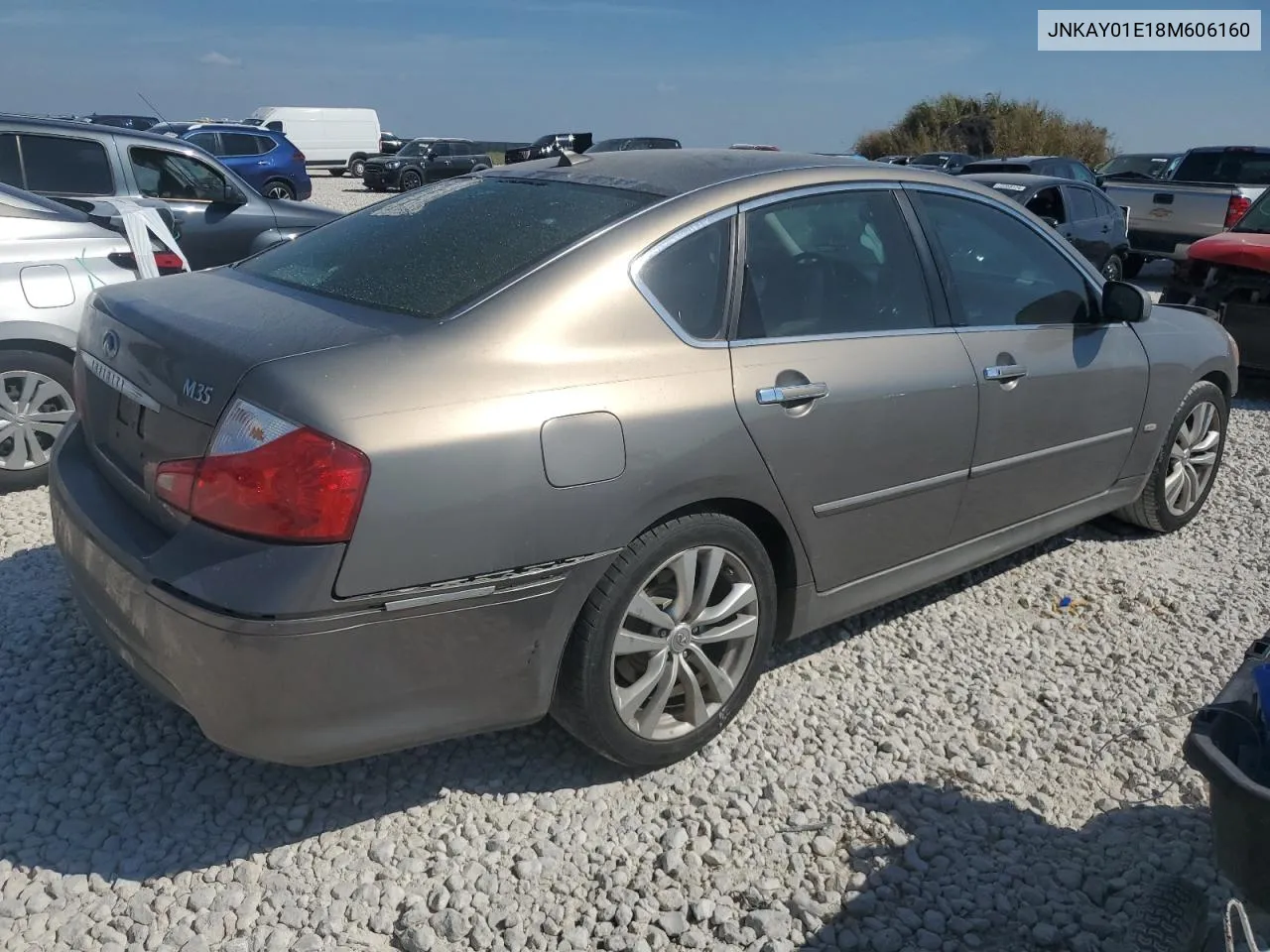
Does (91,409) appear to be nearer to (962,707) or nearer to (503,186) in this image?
(503,186)

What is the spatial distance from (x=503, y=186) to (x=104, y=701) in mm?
2005

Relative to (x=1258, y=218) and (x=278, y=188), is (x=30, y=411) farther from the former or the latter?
(x=278, y=188)

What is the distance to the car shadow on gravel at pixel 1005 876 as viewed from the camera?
254cm

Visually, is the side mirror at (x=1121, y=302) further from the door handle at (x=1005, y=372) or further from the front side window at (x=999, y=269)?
the door handle at (x=1005, y=372)

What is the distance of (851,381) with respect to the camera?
3195mm

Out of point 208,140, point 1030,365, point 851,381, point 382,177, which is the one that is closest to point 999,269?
point 1030,365

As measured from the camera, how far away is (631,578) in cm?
274

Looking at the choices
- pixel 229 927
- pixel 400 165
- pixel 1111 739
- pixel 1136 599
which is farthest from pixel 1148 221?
pixel 400 165

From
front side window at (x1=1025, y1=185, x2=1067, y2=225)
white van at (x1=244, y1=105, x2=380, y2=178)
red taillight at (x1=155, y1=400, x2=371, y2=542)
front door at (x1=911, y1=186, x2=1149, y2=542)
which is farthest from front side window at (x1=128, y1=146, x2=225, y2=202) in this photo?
white van at (x1=244, y1=105, x2=380, y2=178)

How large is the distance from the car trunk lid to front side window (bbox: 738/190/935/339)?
1093mm

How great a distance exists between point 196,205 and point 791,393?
709 cm

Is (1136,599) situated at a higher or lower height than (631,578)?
lower

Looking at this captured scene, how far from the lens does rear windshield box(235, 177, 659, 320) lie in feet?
9.26

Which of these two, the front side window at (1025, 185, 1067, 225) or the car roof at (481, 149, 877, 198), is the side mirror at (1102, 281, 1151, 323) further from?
the front side window at (1025, 185, 1067, 225)
